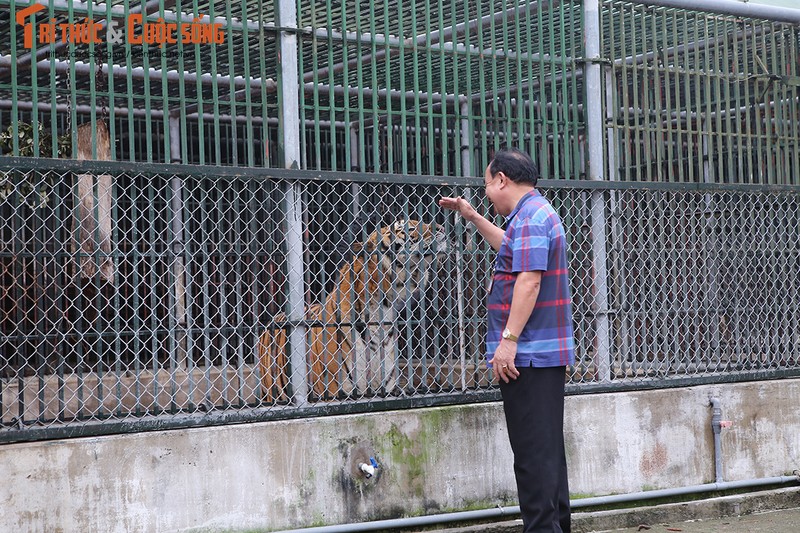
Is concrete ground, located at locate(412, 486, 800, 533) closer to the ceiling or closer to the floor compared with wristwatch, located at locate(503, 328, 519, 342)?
closer to the floor

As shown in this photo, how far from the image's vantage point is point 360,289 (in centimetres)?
645

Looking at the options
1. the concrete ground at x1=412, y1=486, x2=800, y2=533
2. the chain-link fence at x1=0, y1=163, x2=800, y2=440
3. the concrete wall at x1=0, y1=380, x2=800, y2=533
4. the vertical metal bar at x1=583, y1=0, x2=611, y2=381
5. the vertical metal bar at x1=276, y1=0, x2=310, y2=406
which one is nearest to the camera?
the concrete wall at x1=0, y1=380, x2=800, y2=533

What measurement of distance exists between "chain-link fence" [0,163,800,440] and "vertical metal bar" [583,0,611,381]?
0.06ft

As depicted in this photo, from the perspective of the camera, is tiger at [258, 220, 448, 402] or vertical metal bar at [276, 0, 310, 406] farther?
tiger at [258, 220, 448, 402]

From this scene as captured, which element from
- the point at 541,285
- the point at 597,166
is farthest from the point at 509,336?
the point at 597,166

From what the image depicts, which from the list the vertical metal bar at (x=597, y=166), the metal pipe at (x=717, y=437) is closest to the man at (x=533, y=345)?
the vertical metal bar at (x=597, y=166)

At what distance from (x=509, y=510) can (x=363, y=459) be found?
94 cm

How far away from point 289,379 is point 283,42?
1884mm

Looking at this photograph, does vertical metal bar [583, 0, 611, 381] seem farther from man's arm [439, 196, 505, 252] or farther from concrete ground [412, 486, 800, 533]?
man's arm [439, 196, 505, 252]

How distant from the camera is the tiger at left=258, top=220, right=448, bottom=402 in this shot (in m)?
5.83

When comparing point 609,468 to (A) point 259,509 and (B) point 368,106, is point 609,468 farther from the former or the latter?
(B) point 368,106

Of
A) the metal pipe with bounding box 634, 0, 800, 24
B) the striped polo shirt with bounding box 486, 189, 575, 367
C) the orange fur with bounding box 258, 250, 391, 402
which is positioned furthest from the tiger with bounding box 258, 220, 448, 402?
the metal pipe with bounding box 634, 0, 800, 24

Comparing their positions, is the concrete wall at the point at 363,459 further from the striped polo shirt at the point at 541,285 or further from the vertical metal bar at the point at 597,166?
the striped polo shirt at the point at 541,285

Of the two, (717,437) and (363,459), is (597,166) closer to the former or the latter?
(717,437)
